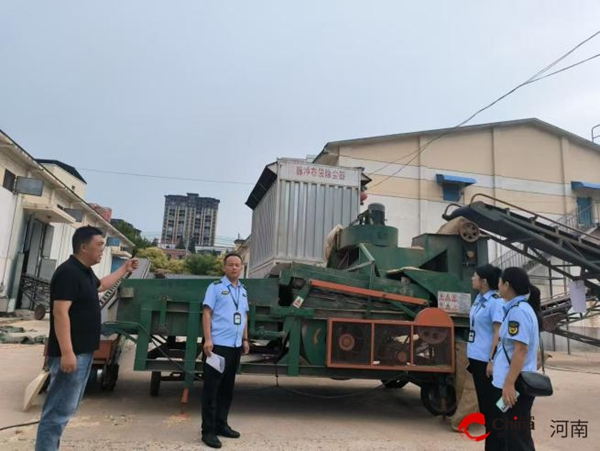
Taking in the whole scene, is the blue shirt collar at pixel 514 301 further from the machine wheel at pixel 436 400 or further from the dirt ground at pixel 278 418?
the machine wheel at pixel 436 400

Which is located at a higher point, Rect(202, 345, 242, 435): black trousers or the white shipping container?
the white shipping container

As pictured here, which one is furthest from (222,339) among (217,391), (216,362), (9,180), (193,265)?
(193,265)

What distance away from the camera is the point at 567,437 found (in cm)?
490

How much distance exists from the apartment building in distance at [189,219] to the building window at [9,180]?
293ft

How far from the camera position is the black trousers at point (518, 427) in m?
2.79

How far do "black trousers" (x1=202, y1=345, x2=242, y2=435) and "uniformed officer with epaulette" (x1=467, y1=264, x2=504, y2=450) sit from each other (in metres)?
2.14

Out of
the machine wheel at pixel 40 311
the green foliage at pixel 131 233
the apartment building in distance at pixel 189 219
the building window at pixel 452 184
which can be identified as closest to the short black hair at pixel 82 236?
the machine wheel at pixel 40 311

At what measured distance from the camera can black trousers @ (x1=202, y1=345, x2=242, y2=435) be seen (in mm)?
4074

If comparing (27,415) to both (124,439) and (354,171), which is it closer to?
(124,439)

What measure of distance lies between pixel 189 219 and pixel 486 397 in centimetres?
11205

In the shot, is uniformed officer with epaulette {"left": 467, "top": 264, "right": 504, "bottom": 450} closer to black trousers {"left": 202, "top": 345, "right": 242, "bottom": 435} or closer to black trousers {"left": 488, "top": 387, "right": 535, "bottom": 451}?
black trousers {"left": 488, "top": 387, "right": 535, "bottom": 451}

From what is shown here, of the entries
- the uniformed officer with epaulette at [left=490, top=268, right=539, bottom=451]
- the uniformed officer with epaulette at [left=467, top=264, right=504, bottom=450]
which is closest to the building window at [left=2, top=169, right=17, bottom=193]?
the uniformed officer with epaulette at [left=467, top=264, right=504, bottom=450]

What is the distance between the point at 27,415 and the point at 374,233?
4550mm

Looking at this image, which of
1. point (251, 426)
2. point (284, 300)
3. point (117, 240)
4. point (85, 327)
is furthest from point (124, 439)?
point (117, 240)
